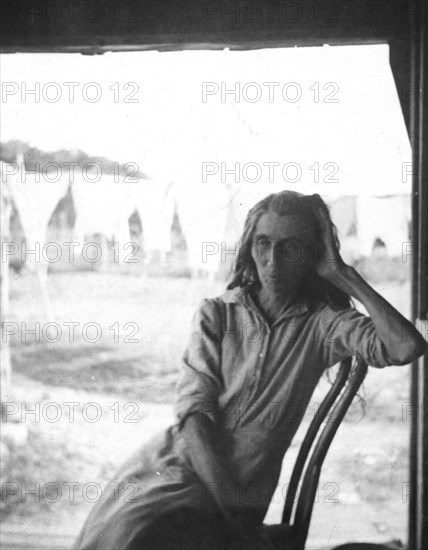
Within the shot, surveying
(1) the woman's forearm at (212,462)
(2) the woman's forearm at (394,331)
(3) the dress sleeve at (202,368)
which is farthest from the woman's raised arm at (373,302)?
(1) the woman's forearm at (212,462)

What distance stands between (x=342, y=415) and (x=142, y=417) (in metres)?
0.53

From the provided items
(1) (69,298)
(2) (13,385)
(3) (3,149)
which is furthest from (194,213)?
(2) (13,385)

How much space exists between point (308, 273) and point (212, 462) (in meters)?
0.55

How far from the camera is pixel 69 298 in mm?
1925

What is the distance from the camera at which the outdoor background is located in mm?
1867

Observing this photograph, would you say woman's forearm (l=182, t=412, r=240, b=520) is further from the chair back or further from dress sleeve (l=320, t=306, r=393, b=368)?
dress sleeve (l=320, t=306, r=393, b=368)

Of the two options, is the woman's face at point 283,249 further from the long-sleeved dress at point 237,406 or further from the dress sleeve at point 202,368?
the dress sleeve at point 202,368

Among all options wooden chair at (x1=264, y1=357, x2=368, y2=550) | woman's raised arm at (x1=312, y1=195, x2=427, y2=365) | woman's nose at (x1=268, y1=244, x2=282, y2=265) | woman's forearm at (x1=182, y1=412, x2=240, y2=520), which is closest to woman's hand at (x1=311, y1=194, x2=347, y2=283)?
woman's raised arm at (x1=312, y1=195, x2=427, y2=365)

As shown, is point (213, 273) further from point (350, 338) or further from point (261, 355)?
point (350, 338)

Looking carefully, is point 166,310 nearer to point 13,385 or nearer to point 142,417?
point 142,417

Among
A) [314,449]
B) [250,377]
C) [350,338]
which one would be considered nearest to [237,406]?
[250,377]

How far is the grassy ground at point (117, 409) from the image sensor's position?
1859 millimetres

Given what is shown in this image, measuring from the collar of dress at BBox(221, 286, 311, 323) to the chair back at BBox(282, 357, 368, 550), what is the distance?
0.18 metres

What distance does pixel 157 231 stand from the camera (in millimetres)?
1908
